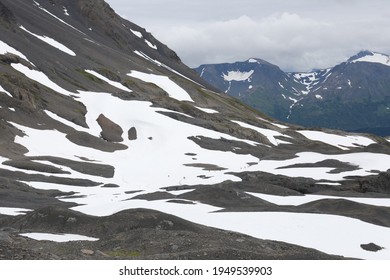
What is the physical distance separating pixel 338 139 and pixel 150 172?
77513mm

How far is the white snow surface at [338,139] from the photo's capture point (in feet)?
439

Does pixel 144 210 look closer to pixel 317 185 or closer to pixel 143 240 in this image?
pixel 143 240

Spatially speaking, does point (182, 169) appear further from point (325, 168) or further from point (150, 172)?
point (325, 168)

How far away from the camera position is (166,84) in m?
155

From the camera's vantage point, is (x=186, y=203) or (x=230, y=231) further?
(x=186, y=203)

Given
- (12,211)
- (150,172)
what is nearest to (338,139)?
(150,172)

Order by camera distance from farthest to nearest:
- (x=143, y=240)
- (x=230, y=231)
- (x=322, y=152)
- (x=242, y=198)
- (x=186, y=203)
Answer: (x=322, y=152) → (x=242, y=198) → (x=186, y=203) → (x=230, y=231) → (x=143, y=240)

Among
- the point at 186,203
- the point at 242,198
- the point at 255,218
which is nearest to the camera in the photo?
the point at 255,218

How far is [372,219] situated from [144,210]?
769 inches

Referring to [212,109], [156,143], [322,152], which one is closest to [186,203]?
[322,152]

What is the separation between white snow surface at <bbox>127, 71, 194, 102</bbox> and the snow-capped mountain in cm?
47

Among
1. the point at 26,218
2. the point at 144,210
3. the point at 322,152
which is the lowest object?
the point at 26,218

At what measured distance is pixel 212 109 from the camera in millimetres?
137750

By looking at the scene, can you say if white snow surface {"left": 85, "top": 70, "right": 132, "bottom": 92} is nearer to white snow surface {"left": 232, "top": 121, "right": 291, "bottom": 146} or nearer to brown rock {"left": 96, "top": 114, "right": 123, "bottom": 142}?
brown rock {"left": 96, "top": 114, "right": 123, "bottom": 142}
